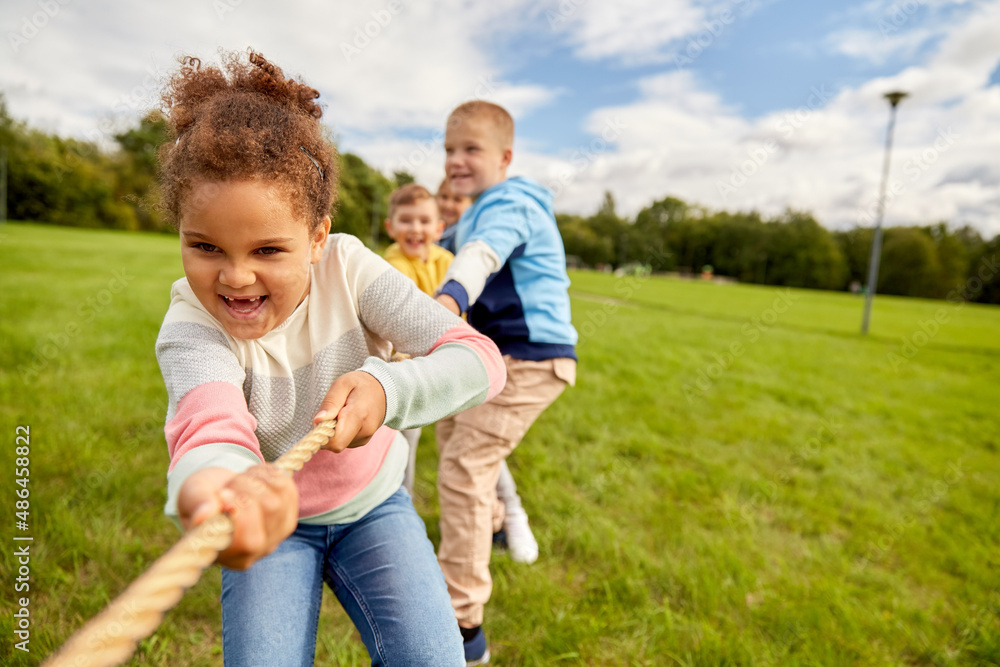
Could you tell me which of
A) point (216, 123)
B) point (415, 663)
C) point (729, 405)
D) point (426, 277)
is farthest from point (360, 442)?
point (729, 405)

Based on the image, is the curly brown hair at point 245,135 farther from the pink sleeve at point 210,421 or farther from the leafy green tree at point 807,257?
the leafy green tree at point 807,257

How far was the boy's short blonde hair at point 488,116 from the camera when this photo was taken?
2859 millimetres

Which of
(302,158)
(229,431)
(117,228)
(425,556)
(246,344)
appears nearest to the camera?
(229,431)

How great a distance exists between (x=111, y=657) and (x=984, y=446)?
705 centimetres

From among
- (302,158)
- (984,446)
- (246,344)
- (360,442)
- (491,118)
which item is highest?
(491,118)

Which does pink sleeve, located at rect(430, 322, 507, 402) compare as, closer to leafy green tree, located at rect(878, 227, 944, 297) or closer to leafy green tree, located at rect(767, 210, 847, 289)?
leafy green tree, located at rect(878, 227, 944, 297)

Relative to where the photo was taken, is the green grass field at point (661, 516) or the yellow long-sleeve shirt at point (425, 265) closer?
the green grass field at point (661, 516)

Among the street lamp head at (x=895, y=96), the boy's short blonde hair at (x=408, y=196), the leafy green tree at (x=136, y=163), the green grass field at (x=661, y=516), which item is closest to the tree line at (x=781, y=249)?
the leafy green tree at (x=136, y=163)

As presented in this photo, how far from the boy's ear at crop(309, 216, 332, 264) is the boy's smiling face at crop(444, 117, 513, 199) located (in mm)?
1451

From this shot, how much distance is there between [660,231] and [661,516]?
6539 centimetres

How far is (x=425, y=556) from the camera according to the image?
1.56 meters

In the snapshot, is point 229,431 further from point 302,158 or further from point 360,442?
point 302,158

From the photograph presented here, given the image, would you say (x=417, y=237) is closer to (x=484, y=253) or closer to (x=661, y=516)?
(x=484, y=253)

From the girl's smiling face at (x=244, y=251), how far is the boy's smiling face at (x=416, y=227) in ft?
7.99
